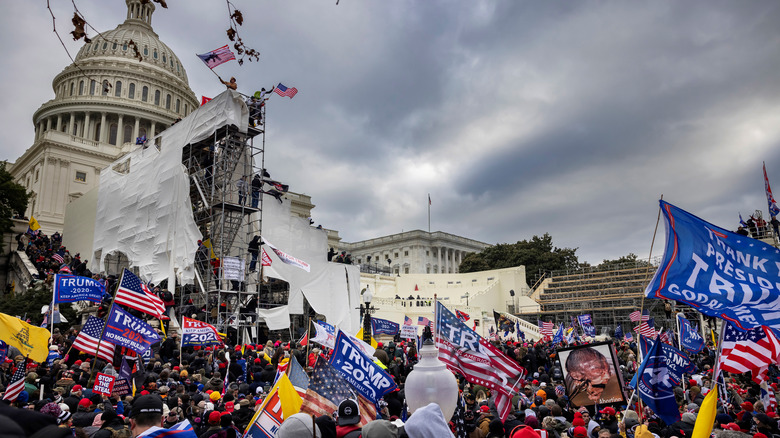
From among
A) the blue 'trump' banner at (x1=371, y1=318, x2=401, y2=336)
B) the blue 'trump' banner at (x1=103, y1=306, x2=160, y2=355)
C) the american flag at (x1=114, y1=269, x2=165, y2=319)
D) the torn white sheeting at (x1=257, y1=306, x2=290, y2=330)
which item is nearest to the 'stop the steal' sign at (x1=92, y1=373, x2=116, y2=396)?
the blue 'trump' banner at (x1=103, y1=306, x2=160, y2=355)

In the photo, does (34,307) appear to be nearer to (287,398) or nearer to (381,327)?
(381,327)

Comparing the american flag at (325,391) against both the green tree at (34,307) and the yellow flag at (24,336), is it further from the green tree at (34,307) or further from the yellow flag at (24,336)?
the green tree at (34,307)

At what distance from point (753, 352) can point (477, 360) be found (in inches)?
149

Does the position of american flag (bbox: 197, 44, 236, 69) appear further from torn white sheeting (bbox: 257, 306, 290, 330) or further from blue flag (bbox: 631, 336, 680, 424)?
blue flag (bbox: 631, 336, 680, 424)

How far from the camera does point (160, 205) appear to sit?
30000 mm

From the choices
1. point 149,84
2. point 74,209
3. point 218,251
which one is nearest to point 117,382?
point 218,251

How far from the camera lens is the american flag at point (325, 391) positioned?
18.7 feet

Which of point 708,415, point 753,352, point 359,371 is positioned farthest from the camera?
point 753,352

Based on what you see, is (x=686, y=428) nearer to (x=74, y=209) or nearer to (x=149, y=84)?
(x=74, y=209)

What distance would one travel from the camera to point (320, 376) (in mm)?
5867

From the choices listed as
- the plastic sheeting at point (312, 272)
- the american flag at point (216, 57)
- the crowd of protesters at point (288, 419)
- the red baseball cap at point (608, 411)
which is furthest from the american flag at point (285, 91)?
the red baseball cap at point (608, 411)

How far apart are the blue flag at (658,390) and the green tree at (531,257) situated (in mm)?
59267

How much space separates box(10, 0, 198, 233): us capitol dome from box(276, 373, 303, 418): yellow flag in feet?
191

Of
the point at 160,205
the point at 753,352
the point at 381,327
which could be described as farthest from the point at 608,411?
the point at 160,205
